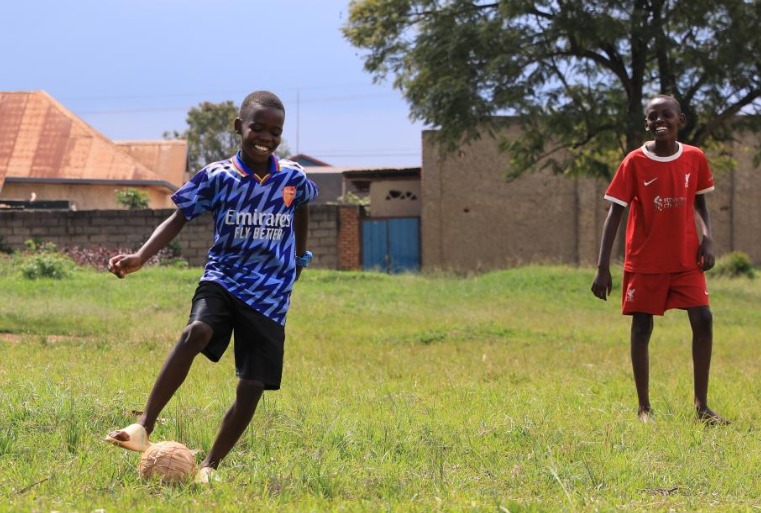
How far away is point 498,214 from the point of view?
29312 mm

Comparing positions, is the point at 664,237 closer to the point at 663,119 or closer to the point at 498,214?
the point at 663,119

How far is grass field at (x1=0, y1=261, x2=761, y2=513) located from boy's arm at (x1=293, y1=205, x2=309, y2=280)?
34.6 inches

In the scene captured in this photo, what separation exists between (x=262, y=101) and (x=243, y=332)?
1.00 metres

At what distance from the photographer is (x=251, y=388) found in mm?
3857

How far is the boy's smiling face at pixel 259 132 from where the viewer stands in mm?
4059

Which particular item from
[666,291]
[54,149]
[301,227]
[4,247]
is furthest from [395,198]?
[301,227]

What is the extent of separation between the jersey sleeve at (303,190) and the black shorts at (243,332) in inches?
23.0

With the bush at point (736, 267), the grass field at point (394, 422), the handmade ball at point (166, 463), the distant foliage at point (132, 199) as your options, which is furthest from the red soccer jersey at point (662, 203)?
the distant foliage at point (132, 199)

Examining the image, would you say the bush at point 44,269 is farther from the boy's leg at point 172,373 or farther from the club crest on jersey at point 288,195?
the boy's leg at point 172,373

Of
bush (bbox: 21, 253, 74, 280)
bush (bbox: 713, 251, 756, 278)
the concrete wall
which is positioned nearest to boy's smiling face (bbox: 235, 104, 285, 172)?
bush (bbox: 21, 253, 74, 280)

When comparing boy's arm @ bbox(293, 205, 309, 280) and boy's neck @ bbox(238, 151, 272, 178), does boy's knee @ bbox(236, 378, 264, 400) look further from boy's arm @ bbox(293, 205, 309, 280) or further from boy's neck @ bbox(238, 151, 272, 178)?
boy's neck @ bbox(238, 151, 272, 178)

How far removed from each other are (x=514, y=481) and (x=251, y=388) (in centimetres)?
113

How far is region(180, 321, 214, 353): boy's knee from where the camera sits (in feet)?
12.5

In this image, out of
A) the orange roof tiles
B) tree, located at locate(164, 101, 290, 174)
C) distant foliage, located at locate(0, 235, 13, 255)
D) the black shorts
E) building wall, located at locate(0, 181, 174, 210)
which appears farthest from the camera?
tree, located at locate(164, 101, 290, 174)
